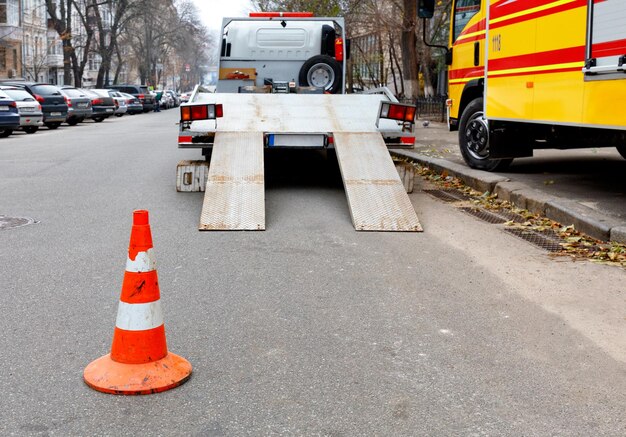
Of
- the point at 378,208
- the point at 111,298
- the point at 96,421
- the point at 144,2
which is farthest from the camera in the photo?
the point at 144,2

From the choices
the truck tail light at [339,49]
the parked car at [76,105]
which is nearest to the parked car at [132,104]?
the parked car at [76,105]

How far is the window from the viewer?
13.0 meters

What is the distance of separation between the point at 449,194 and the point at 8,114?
1690 cm

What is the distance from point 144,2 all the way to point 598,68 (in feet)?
162

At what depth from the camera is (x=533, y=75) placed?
9898 mm

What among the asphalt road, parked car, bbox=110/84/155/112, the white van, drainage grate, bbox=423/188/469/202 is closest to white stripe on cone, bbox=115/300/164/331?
the asphalt road

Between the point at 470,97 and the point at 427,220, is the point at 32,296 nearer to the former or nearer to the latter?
the point at 427,220

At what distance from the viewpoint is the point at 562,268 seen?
703cm

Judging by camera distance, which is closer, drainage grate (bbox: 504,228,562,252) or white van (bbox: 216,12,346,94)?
drainage grate (bbox: 504,228,562,252)

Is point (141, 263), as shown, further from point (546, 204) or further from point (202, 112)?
point (202, 112)

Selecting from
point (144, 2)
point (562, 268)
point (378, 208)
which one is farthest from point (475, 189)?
point (144, 2)

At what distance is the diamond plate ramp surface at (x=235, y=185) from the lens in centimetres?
856

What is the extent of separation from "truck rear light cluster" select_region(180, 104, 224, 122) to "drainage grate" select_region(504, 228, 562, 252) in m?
3.80

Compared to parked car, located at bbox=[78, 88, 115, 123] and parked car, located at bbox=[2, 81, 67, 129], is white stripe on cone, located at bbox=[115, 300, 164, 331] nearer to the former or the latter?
parked car, located at bbox=[2, 81, 67, 129]
